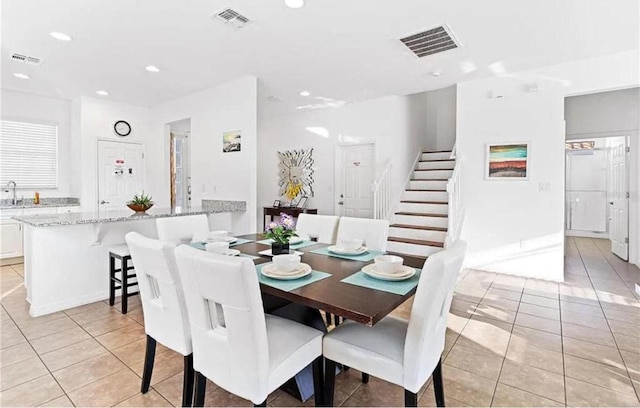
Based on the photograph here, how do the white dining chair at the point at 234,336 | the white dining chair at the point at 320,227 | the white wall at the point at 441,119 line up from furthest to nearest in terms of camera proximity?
the white wall at the point at 441,119, the white dining chair at the point at 320,227, the white dining chair at the point at 234,336

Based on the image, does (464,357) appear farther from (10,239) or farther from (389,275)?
(10,239)

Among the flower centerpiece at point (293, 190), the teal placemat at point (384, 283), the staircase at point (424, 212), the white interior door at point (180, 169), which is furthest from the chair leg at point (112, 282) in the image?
the flower centerpiece at point (293, 190)

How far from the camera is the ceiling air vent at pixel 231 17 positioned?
2785mm

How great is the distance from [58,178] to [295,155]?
4.33m

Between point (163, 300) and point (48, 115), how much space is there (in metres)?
5.78

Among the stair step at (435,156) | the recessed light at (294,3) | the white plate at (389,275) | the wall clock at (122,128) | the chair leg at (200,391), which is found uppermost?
the recessed light at (294,3)

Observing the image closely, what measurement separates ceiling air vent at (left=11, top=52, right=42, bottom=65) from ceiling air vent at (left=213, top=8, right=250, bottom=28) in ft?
8.72

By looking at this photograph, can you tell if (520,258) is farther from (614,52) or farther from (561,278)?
(614,52)

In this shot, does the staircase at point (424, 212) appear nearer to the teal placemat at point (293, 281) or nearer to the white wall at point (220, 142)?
the white wall at point (220, 142)

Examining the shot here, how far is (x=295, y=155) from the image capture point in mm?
7066

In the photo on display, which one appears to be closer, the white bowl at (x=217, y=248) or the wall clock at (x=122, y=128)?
the white bowl at (x=217, y=248)

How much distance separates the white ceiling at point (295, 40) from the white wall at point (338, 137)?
103cm

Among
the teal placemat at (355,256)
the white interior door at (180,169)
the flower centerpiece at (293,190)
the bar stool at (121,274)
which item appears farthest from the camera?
the white interior door at (180,169)

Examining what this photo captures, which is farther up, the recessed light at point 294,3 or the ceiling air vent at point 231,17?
the ceiling air vent at point 231,17
